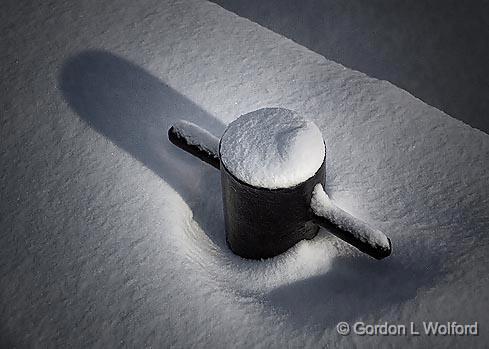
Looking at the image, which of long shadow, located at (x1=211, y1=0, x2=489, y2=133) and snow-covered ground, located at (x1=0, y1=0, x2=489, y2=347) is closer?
snow-covered ground, located at (x1=0, y1=0, x2=489, y2=347)

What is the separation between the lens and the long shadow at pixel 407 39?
1.16 metres

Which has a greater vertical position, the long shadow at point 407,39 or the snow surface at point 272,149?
the snow surface at point 272,149

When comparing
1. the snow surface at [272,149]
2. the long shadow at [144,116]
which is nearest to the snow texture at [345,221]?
the snow surface at [272,149]

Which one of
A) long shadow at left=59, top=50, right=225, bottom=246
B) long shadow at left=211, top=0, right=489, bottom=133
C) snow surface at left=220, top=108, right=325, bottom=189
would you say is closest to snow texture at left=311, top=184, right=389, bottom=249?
snow surface at left=220, top=108, right=325, bottom=189

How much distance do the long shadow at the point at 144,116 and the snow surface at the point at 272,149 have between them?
0.14m

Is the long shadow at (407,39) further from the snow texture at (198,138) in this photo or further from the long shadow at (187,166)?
the snow texture at (198,138)

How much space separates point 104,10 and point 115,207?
1.27 feet

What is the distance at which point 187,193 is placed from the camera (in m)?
0.71

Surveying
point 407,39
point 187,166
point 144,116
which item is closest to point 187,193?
point 187,166

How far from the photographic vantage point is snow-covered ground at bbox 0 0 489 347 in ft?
1.97

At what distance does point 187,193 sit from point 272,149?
0.55ft

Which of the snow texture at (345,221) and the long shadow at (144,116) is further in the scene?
the long shadow at (144,116)

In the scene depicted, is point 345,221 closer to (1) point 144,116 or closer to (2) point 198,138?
(2) point 198,138

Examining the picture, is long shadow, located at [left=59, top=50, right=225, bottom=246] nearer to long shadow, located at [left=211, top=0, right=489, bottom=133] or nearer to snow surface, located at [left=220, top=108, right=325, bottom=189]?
snow surface, located at [left=220, top=108, right=325, bottom=189]
